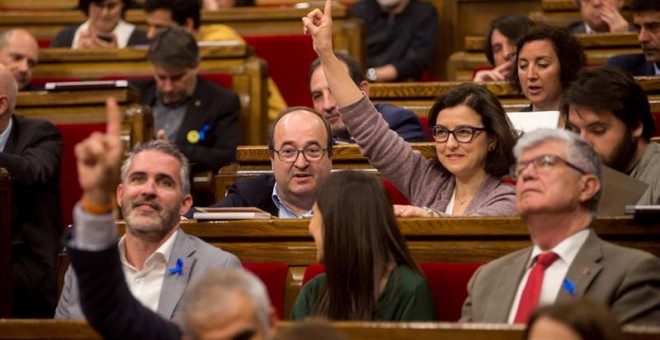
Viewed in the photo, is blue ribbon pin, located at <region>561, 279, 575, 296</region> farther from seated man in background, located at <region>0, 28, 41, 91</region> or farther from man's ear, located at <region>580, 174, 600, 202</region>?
seated man in background, located at <region>0, 28, 41, 91</region>

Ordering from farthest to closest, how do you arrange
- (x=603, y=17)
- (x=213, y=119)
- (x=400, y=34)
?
(x=400, y=34)
(x=603, y=17)
(x=213, y=119)

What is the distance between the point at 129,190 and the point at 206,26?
1.91 meters

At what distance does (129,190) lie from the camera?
2211 millimetres

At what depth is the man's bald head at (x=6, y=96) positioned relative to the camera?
2820 mm

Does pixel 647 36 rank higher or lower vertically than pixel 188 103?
higher

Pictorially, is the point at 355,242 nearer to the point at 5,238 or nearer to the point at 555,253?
the point at 555,253

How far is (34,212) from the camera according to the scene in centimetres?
283

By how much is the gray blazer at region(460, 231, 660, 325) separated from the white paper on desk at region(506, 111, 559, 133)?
0.64m

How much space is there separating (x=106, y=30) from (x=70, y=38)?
0.14 metres

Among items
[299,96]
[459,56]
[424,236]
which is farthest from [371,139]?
[299,96]

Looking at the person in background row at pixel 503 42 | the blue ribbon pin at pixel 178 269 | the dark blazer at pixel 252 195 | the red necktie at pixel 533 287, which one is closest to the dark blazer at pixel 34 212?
the dark blazer at pixel 252 195

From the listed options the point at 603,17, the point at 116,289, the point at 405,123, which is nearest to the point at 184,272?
the point at 116,289

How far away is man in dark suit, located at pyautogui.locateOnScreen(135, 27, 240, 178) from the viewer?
133 inches

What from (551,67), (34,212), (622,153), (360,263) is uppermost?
(551,67)
